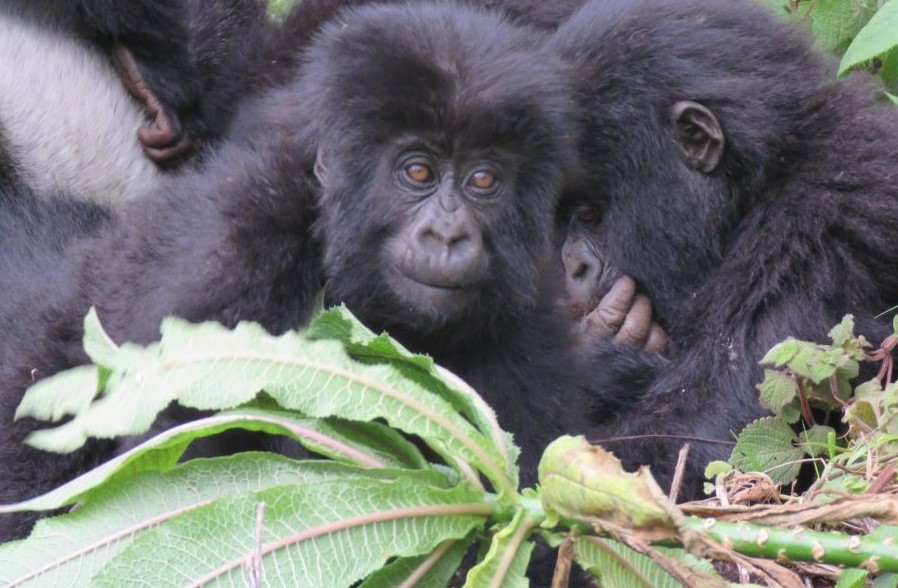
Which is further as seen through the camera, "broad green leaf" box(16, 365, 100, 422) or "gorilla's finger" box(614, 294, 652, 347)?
"gorilla's finger" box(614, 294, 652, 347)

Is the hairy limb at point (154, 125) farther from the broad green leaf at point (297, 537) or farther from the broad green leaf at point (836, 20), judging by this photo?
the broad green leaf at point (297, 537)

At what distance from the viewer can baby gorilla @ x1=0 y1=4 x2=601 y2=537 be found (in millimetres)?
3154

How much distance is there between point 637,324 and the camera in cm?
419

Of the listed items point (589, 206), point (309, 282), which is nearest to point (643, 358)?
point (589, 206)

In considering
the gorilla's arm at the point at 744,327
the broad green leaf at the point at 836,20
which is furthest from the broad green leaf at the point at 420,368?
the broad green leaf at the point at 836,20

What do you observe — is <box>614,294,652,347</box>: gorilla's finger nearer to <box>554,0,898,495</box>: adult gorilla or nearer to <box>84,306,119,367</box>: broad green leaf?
A: <box>554,0,898,495</box>: adult gorilla

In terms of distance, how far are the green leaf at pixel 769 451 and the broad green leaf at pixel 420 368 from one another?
942 millimetres

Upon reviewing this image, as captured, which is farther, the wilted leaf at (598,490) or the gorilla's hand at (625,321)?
the gorilla's hand at (625,321)

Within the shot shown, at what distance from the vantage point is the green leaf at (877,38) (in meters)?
3.71

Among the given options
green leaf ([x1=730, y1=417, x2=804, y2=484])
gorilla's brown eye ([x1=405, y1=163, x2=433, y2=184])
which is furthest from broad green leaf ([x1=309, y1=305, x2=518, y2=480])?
green leaf ([x1=730, y1=417, x2=804, y2=484])

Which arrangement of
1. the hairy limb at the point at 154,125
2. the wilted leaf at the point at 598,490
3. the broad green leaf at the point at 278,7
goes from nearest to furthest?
the wilted leaf at the point at 598,490 → the hairy limb at the point at 154,125 → the broad green leaf at the point at 278,7

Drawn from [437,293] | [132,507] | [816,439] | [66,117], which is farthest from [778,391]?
[66,117]

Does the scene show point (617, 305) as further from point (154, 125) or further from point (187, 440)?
point (187, 440)

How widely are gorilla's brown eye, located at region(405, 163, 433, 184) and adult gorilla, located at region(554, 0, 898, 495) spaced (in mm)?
996
